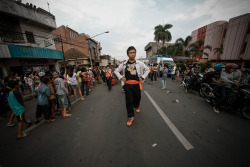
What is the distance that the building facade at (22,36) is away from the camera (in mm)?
8071

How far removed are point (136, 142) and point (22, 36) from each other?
45.6 feet

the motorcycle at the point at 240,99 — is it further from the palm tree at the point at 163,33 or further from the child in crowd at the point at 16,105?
the palm tree at the point at 163,33

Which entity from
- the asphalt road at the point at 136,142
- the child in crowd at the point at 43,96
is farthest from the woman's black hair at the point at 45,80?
the asphalt road at the point at 136,142

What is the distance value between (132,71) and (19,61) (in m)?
12.3

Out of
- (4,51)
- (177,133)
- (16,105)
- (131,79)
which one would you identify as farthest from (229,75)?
(4,51)

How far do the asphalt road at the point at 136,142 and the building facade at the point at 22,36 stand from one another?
812 centimetres

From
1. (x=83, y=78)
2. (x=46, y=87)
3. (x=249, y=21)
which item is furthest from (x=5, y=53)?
(x=249, y=21)

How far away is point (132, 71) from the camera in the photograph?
117 inches

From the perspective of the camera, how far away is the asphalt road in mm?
1819

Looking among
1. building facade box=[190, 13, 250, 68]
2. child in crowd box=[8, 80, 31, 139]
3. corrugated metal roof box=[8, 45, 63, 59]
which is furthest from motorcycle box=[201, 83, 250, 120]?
building facade box=[190, 13, 250, 68]

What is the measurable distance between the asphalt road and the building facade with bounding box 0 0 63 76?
26.6 feet

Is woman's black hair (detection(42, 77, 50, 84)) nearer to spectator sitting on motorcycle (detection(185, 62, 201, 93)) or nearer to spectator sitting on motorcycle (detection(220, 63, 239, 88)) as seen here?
spectator sitting on motorcycle (detection(220, 63, 239, 88))

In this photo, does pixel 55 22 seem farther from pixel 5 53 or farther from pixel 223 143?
pixel 223 143

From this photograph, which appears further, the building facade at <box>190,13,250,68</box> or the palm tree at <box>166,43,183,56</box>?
the palm tree at <box>166,43,183,56</box>
